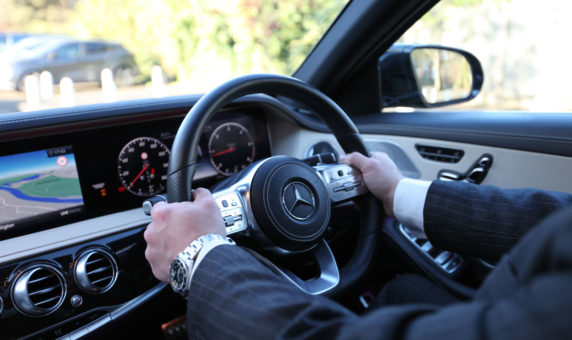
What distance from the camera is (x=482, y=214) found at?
4.48ft

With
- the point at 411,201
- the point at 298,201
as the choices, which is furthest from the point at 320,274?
the point at 411,201

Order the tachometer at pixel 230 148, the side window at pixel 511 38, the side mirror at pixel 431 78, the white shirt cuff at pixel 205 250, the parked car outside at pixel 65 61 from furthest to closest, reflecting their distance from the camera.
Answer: the parked car outside at pixel 65 61 → the side window at pixel 511 38 → the side mirror at pixel 431 78 → the tachometer at pixel 230 148 → the white shirt cuff at pixel 205 250

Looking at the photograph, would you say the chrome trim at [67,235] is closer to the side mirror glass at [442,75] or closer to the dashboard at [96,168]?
the dashboard at [96,168]

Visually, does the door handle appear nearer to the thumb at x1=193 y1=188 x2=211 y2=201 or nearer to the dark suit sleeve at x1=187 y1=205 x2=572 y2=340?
the thumb at x1=193 y1=188 x2=211 y2=201

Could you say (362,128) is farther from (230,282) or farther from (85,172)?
(230,282)

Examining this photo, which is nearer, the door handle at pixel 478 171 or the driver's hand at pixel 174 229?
the driver's hand at pixel 174 229

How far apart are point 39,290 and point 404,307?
1200 mm

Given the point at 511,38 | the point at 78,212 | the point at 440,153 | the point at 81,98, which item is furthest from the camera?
the point at 511,38

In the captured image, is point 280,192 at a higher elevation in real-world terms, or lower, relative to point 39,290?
higher

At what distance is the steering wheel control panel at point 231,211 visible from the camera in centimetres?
129

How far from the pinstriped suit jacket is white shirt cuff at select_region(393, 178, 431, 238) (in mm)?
745

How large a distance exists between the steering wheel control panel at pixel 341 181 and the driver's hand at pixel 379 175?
0.02m

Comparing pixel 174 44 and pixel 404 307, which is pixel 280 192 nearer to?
pixel 404 307

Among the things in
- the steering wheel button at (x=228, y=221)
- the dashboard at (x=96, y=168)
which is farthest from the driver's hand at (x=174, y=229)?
the dashboard at (x=96, y=168)
